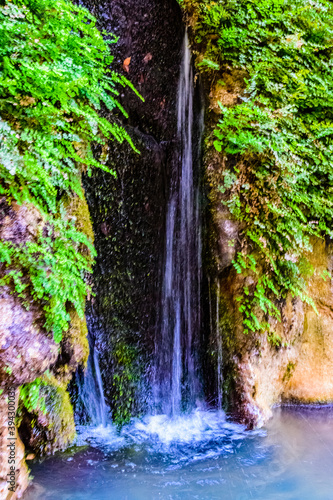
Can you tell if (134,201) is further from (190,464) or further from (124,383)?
(190,464)

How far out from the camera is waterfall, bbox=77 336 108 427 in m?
3.66

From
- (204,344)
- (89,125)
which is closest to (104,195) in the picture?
(89,125)

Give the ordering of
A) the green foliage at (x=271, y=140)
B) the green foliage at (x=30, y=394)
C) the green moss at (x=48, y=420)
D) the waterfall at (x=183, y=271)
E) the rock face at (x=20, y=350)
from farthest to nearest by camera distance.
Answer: the waterfall at (x=183, y=271) < the green foliage at (x=271, y=140) < the green moss at (x=48, y=420) < the green foliage at (x=30, y=394) < the rock face at (x=20, y=350)

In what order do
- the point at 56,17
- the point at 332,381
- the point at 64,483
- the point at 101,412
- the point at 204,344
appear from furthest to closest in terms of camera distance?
the point at 332,381 → the point at 204,344 → the point at 101,412 → the point at 64,483 → the point at 56,17

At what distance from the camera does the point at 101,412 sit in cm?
377

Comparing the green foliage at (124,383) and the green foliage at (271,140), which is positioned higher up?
the green foliage at (271,140)

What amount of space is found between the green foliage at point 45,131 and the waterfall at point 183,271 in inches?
67.0

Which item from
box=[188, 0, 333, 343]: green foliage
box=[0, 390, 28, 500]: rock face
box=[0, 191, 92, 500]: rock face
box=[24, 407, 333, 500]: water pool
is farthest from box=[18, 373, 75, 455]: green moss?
box=[188, 0, 333, 343]: green foliage

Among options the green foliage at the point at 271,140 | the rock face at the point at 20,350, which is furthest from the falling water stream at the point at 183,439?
the green foliage at the point at 271,140

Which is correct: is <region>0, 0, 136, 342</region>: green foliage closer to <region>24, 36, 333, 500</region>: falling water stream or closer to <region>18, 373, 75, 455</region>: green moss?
<region>18, 373, 75, 455</region>: green moss

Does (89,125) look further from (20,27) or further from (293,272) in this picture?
(293,272)

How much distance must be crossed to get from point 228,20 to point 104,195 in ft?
7.93

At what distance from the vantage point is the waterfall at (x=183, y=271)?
4379mm

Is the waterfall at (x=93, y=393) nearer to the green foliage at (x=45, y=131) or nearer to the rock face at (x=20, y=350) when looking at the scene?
the rock face at (x=20, y=350)
